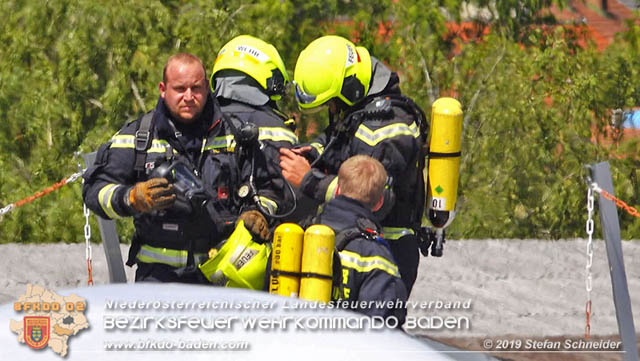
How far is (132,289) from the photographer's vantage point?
2.59 m

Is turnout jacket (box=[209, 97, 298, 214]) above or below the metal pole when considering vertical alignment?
above

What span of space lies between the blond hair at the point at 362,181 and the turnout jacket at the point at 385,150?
1.22ft

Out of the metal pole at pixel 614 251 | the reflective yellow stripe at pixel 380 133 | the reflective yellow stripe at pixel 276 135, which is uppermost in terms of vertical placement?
the reflective yellow stripe at pixel 380 133

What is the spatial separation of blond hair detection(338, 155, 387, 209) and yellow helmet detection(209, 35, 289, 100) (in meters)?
1.50

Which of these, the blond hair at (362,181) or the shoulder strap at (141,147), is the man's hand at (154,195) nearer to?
the shoulder strap at (141,147)

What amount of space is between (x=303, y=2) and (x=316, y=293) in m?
7.27

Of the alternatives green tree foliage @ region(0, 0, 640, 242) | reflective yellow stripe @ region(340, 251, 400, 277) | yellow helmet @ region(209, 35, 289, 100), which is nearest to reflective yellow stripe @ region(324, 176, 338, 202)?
reflective yellow stripe @ region(340, 251, 400, 277)

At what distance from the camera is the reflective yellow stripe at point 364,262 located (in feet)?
12.1

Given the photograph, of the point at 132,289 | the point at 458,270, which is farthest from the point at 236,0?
the point at 132,289

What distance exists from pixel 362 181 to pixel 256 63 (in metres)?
1.67

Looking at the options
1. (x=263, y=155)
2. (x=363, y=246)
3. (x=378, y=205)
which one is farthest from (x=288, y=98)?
(x=363, y=246)

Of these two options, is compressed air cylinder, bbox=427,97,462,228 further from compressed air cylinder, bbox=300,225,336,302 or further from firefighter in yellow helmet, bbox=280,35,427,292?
compressed air cylinder, bbox=300,225,336,302

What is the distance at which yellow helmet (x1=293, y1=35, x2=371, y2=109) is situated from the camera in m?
4.71

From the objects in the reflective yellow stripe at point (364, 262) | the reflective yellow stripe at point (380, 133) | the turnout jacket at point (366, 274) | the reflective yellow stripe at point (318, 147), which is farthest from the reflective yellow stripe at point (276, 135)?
the reflective yellow stripe at point (364, 262)
